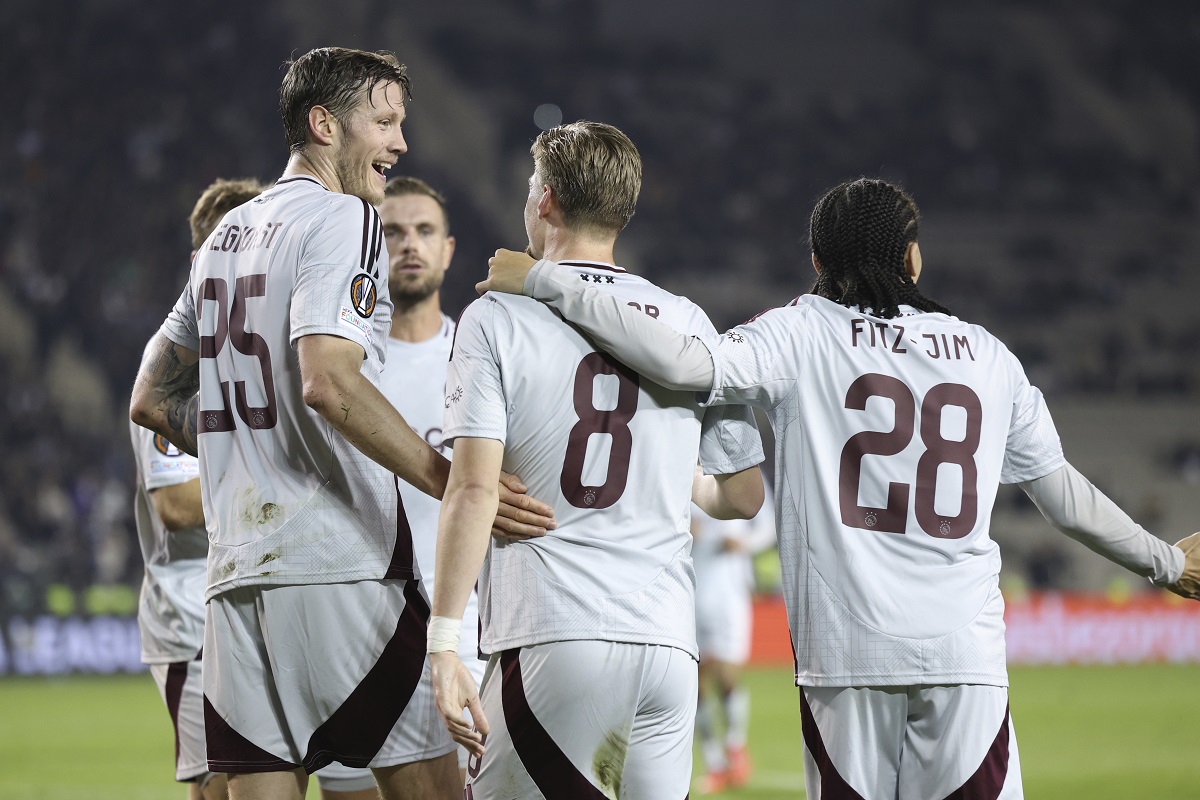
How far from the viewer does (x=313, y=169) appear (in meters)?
3.56

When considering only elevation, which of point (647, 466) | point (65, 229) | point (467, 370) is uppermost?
point (65, 229)

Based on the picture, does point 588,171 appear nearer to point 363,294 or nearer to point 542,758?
point 363,294

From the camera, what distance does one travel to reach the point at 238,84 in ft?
89.1

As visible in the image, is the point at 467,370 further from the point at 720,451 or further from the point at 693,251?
the point at 693,251

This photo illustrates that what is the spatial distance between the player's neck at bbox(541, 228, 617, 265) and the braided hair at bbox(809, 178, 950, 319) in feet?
2.08

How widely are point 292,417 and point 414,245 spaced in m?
2.08

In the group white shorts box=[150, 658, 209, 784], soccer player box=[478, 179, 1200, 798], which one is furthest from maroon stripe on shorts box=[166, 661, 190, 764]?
soccer player box=[478, 179, 1200, 798]

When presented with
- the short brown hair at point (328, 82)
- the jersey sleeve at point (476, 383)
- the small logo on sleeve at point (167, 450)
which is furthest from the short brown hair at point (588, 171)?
the small logo on sleeve at point (167, 450)

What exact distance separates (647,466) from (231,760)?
1.28m

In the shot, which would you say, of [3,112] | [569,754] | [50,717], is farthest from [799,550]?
[3,112]

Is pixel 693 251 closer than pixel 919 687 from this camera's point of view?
No

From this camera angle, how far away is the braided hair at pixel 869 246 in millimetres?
3506

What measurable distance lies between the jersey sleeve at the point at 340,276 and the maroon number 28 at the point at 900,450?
4.08 feet

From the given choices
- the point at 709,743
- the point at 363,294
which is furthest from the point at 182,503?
the point at 709,743
